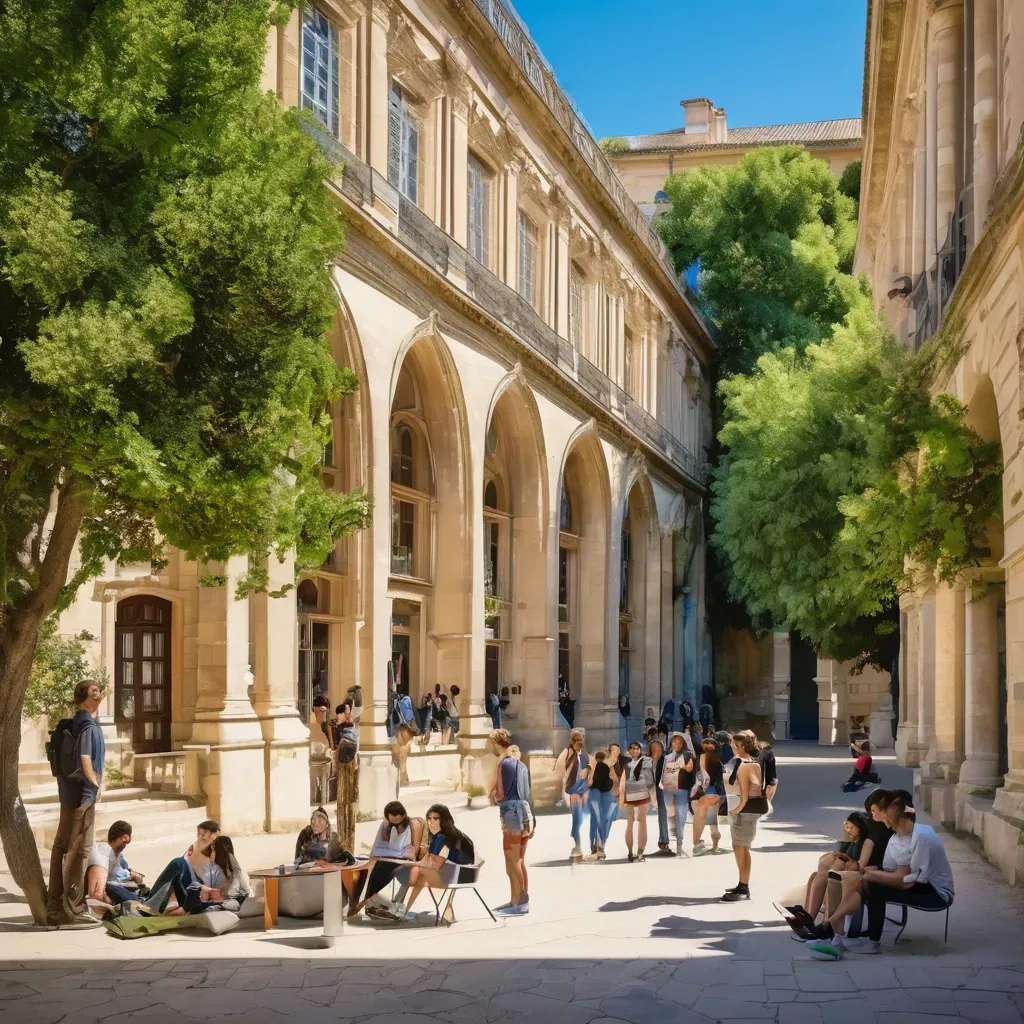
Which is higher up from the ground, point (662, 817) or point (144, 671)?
point (144, 671)

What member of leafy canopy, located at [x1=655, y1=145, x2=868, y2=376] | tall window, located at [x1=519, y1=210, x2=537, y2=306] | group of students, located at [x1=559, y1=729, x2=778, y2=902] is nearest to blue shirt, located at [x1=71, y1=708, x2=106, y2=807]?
group of students, located at [x1=559, y1=729, x2=778, y2=902]

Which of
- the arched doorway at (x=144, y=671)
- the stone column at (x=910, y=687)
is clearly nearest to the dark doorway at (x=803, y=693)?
the stone column at (x=910, y=687)

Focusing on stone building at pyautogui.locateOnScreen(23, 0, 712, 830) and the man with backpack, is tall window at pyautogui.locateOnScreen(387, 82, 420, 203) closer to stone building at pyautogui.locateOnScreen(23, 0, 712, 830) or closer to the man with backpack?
stone building at pyautogui.locateOnScreen(23, 0, 712, 830)

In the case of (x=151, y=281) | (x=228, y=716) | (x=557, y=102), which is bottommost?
(x=228, y=716)

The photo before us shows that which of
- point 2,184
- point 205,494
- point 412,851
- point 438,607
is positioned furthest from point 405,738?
point 2,184

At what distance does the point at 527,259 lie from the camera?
32.8 metres

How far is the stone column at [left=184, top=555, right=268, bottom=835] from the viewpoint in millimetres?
17922

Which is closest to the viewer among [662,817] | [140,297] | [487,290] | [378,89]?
Answer: [140,297]

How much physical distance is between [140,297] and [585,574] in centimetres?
2708

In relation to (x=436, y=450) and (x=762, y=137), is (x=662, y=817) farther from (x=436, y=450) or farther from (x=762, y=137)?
(x=762, y=137)

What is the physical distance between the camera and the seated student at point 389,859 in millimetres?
11961

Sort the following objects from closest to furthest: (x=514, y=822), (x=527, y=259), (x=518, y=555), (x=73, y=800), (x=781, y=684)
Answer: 1. (x=73, y=800)
2. (x=514, y=822)
3. (x=518, y=555)
4. (x=527, y=259)
5. (x=781, y=684)

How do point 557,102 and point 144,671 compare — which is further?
point 557,102

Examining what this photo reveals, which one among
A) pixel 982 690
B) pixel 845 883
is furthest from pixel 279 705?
pixel 845 883
